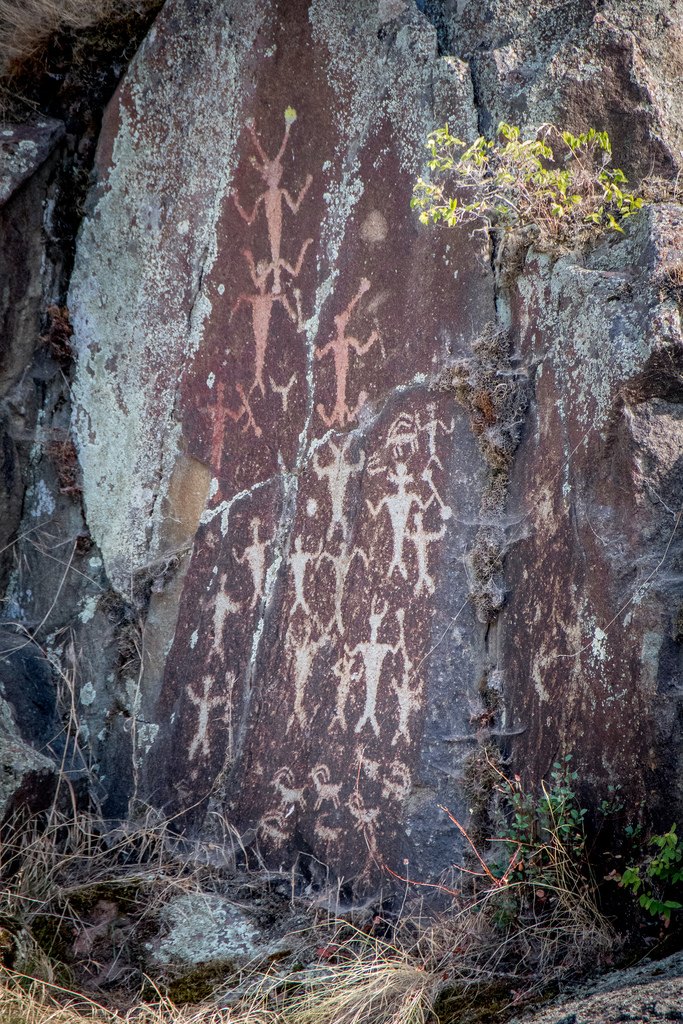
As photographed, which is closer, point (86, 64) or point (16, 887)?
point (16, 887)

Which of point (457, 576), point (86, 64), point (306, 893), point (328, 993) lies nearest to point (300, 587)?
point (457, 576)

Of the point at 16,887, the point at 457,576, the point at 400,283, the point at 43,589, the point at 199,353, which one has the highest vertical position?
the point at 400,283

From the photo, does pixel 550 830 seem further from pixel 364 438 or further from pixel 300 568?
pixel 364 438

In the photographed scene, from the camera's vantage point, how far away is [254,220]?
316 cm

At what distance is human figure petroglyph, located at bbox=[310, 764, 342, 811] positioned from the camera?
108 inches

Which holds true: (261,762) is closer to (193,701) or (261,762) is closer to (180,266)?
(193,701)

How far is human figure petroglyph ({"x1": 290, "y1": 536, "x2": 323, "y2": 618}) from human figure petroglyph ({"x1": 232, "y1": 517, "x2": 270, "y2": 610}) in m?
0.12

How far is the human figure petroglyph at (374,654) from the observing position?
9.04 ft

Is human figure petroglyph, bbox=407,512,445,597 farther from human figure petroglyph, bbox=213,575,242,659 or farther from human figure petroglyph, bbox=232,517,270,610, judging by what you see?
human figure petroglyph, bbox=213,575,242,659

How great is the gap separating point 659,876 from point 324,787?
1.08m

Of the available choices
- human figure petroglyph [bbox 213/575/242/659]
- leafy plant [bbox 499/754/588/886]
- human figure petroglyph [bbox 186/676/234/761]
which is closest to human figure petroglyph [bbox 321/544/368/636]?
human figure petroglyph [bbox 213/575/242/659]

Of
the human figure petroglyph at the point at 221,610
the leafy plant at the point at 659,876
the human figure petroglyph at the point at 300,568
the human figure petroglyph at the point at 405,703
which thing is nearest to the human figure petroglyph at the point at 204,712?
the human figure petroglyph at the point at 221,610

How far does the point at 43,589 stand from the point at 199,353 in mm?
1089

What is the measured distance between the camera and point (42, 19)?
3098 millimetres
